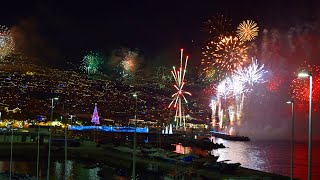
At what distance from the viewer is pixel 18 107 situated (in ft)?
453

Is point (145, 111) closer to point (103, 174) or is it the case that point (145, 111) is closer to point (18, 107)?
point (18, 107)

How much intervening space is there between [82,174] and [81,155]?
67.9ft

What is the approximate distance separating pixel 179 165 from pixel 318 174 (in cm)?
2275

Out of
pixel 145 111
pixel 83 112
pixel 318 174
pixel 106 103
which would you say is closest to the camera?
pixel 318 174

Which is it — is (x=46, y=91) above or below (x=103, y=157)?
above

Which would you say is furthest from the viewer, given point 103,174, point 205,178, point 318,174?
point 318,174

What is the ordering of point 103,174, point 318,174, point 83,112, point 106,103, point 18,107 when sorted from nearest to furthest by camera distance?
point 103,174, point 318,174, point 18,107, point 83,112, point 106,103

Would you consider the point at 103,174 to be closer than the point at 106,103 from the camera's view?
Yes

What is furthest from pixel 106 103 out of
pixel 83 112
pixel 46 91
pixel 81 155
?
pixel 81 155

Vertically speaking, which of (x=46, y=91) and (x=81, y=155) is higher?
(x=46, y=91)

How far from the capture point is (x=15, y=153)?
7369 cm

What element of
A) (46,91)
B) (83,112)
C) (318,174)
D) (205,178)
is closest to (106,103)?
(83,112)

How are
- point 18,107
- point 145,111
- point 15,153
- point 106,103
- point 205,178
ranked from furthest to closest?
point 145,111 → point 106,103 → point 18,107 → point 15,153 → point 205,178

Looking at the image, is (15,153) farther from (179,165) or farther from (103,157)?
(179,165)
